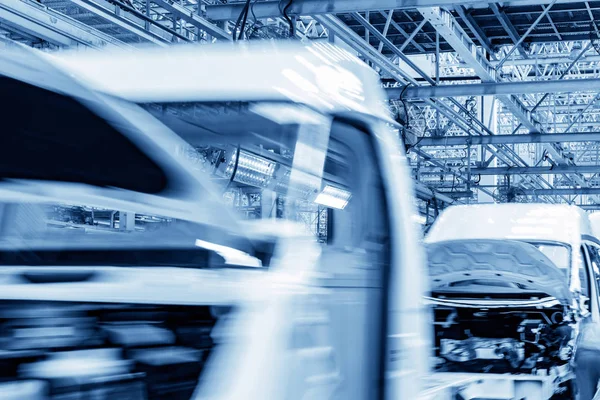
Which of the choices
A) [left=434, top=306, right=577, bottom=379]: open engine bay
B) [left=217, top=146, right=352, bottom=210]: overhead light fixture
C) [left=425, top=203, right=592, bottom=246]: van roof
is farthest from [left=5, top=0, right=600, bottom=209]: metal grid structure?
[left=217, top=146, right=352, bottom=210]: overhead light fixture

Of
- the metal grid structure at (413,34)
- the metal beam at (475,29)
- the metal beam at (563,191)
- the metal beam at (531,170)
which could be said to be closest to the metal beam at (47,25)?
the metal grid structure at (413,34)

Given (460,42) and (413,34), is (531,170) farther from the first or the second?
(413,34)

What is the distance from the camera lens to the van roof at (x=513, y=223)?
6574 mm

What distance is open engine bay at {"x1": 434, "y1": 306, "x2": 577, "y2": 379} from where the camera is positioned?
5.69 metres

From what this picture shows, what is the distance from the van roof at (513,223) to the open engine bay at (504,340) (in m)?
0.75

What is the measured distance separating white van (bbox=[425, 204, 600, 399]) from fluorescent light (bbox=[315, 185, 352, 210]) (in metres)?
3.00

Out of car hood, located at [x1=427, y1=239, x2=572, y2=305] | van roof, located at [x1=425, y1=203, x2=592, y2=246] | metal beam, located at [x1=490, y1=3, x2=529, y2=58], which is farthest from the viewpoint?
metal beam, located at [x1=490, y1=3, x2=529, y2=58]

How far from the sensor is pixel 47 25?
6504mm

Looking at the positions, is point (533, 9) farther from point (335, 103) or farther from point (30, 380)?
point (30, 380)

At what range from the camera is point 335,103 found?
2457mm

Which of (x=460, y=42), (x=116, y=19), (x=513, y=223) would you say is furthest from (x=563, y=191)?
(x=116, y=19)

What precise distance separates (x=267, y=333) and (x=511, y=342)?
14.3ft

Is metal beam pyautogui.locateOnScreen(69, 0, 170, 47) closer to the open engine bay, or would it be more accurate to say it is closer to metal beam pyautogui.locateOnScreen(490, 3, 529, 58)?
the open engine bay

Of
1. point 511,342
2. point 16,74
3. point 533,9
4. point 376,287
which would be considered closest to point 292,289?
point 376,287
